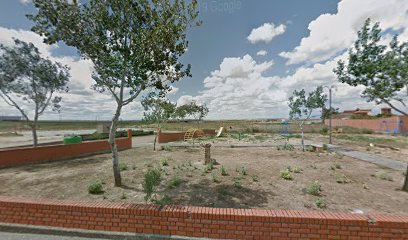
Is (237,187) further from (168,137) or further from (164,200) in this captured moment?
(168,137)

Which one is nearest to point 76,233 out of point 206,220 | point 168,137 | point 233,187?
point 206,220

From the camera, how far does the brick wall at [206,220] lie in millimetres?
2922

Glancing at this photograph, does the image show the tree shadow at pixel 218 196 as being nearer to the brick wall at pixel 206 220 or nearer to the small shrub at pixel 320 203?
the small shrub at pixel 320 203

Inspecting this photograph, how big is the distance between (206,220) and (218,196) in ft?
5.82

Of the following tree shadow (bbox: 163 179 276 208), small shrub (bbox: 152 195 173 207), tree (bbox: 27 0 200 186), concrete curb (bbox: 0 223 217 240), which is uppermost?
tree (bbox: 27 0 200 186)

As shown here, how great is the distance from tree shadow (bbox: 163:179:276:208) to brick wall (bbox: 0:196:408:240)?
3.93 feet

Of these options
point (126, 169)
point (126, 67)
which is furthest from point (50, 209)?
point (126, 169)

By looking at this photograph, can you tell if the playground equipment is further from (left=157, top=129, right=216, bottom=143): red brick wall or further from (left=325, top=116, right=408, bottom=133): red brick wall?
(left=325, top=116, right=408, bottom=133): red brick wall

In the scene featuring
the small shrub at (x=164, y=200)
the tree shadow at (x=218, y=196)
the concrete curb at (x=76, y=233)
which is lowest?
the concrete curb at (x=76, y=233)

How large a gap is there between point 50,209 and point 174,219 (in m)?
2.35

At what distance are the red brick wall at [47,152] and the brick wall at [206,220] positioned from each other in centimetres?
696

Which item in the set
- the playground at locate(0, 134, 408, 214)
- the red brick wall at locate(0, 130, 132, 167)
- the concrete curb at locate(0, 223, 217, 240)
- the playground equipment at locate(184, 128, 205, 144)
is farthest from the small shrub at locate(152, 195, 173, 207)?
the playground equipment at locate(184, 128, 205, 144)

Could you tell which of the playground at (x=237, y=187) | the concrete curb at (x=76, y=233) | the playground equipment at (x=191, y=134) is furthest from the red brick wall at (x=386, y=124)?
the concrete curb at (x=76, y=233)

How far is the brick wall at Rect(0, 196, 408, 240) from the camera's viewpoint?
292 centimetres
